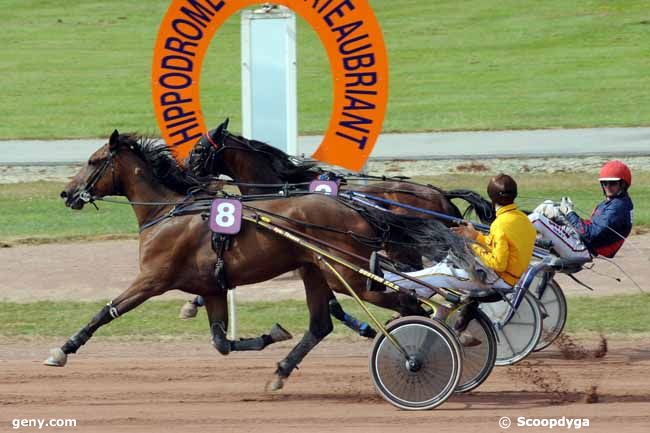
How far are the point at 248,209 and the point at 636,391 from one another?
2703 mm

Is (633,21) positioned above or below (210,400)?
above

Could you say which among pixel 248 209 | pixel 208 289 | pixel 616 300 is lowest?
pixel 616 300

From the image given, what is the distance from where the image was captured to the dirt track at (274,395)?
705 centimetres

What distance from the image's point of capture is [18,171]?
18.7 m

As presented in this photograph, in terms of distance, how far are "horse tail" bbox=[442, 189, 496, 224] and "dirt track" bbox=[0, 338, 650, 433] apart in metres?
1.30

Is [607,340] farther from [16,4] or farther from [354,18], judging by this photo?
[16,4]

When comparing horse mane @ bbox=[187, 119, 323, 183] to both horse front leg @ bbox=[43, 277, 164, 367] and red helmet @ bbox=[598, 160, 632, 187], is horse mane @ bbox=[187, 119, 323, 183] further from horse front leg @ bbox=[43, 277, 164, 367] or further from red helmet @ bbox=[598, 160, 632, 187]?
red helmet @ bbox=[598, 160, 632, 187]

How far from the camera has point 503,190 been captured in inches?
286

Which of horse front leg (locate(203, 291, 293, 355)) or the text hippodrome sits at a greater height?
the text hippodrome

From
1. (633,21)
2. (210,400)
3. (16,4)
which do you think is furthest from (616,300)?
(16,4)

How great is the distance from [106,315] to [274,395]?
3.94ft

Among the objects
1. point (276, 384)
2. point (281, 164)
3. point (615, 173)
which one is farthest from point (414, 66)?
point (276, 384)

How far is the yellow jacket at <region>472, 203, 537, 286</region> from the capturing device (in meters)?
7.27

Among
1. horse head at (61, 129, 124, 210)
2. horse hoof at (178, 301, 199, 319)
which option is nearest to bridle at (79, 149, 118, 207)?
horse head at (61, 129, 124, 210)
